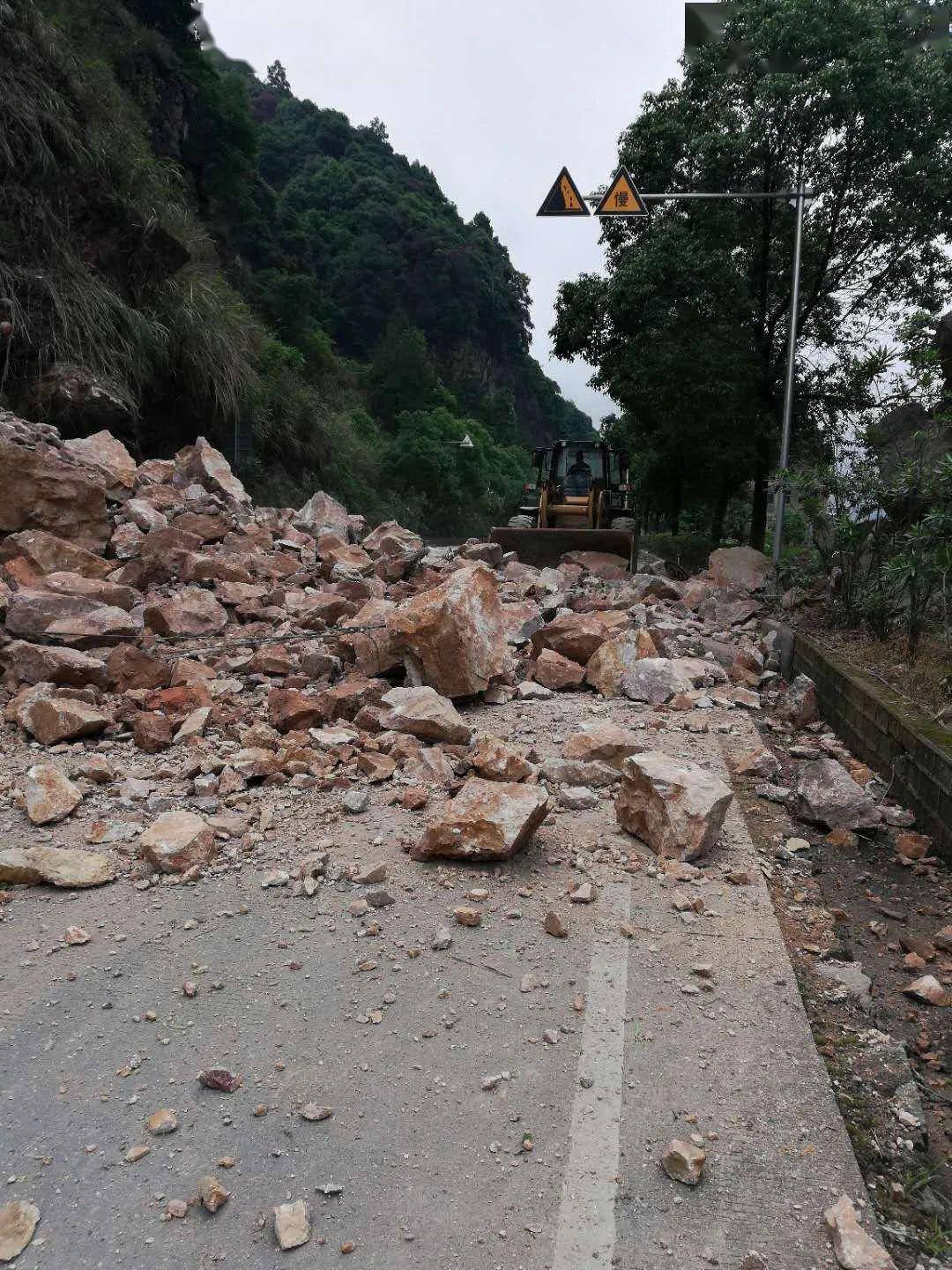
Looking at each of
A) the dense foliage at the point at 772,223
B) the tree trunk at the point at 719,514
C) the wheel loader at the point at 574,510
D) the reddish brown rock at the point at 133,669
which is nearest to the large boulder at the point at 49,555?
the reddish brown rock at the point at 133,669

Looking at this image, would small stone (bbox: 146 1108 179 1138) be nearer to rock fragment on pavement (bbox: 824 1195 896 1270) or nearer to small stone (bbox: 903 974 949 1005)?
rock fragment on pavement (bbox: 824 1195 896 1270)

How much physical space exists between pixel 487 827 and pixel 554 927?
473 millimetres

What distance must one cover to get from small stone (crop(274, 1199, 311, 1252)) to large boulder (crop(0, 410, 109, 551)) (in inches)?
239

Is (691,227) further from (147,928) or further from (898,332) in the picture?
(147,928)

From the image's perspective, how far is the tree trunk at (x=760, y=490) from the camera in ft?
41.5

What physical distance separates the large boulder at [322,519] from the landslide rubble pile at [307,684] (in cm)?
133

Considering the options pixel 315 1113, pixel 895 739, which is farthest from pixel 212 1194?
pixel 895 739

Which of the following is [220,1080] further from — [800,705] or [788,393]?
[788,393]

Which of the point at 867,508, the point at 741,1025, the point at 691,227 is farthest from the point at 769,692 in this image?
the point at 691,227

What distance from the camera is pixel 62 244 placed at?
1158cm

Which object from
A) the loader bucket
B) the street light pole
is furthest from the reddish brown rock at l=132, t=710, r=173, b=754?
the loader bucket

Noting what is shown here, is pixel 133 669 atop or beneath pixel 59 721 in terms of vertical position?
atop

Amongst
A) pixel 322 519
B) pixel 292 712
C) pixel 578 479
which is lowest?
pixel 292 712

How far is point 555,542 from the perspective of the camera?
11.1 metres
